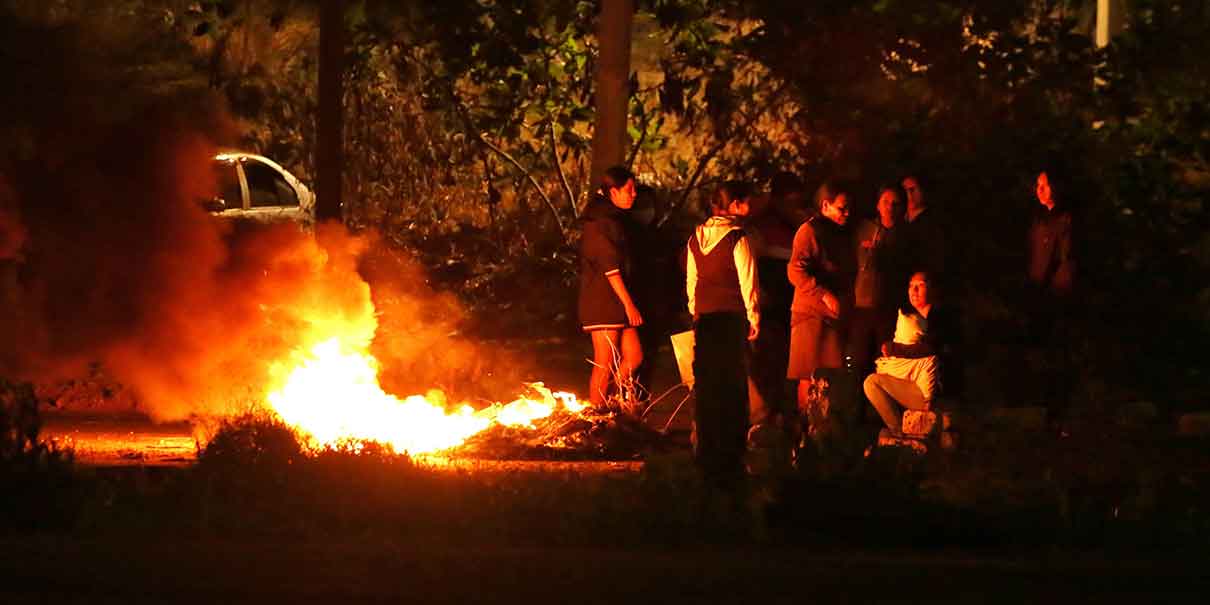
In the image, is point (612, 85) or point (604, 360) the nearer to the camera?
point (604, 360)

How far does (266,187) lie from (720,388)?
13413 mm

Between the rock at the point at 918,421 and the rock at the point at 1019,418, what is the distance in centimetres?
34

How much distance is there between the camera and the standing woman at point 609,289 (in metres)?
13.9

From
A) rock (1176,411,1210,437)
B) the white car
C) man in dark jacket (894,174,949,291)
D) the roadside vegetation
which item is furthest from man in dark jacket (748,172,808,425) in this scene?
the white car

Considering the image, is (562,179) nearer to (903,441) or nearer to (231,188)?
(231,188)

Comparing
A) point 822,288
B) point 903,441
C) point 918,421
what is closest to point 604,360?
point 822,288

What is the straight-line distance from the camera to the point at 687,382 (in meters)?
13.6

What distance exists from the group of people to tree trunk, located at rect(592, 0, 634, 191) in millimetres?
2643

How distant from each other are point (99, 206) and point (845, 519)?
5805 mm

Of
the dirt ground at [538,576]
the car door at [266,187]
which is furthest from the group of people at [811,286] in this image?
the car door at [266,187]

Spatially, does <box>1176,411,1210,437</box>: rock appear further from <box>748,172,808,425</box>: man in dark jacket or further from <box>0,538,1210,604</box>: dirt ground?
<box>0,538,1210,604</box>: dirt ground

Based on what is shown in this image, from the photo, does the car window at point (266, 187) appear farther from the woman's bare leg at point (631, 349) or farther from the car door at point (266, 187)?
the woman's bare leg at point (631, 349)

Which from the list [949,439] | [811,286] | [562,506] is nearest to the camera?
[562,506]

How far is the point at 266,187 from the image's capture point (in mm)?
23172
